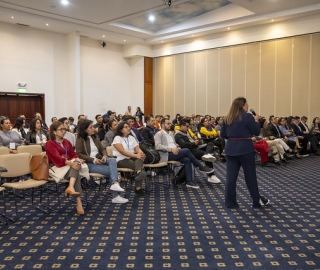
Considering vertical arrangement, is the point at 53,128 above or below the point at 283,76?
below

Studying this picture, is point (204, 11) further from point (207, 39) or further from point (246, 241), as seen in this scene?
point (246, 241)

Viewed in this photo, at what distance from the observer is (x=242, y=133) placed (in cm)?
434

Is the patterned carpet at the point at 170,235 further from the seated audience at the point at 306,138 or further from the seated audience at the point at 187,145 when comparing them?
the seated audience at the point at 306,138

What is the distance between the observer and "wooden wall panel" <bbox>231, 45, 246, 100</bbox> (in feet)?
46.4

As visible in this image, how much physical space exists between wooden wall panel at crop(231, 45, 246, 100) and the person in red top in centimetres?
1109

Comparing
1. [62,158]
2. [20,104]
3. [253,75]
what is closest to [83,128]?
[62,158]

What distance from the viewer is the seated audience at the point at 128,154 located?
526cm

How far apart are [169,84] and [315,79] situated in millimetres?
7275

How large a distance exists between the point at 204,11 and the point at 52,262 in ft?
42.0

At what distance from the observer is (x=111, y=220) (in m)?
4.13

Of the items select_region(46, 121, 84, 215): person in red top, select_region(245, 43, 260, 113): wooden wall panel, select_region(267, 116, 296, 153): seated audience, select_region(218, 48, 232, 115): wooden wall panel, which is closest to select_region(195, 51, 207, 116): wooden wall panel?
select_region(218, 48, 232, 115): wooden wall panel

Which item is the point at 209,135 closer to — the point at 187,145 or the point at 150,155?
the point at 187,145

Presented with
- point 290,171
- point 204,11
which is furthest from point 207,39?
point 290,171

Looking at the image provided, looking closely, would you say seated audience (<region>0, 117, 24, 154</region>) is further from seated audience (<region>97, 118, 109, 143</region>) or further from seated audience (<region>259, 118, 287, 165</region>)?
seated audience (<region>259, 118, 287, 165</region>)
